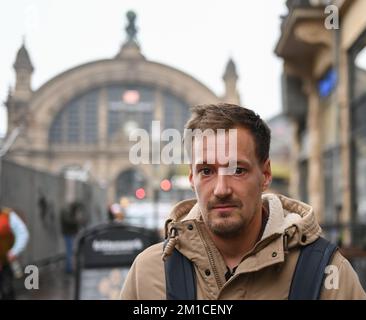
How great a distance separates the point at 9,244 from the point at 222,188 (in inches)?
185

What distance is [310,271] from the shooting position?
1.54 metres

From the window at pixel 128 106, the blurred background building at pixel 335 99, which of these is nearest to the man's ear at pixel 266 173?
the blurred background building at pixel 335 99

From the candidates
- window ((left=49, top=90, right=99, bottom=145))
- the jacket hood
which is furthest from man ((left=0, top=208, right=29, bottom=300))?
window ((left=49, top=90, right=99, bottom=145))

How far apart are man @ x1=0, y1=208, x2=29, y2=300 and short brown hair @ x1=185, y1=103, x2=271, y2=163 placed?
4.49m

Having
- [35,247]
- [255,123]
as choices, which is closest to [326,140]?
[35,247]

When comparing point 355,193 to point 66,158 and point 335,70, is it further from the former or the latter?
point 66,158

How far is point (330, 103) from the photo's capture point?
11.7 m

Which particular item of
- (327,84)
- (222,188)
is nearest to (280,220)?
(222,188)

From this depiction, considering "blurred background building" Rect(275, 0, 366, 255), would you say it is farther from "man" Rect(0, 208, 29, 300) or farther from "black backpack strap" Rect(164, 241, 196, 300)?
"black backpack strap" Rect(164, 241, 196, 300)

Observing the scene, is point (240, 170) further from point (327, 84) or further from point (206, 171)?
point (327, 84)

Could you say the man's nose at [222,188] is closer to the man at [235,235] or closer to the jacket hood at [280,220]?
the man at [235,235]

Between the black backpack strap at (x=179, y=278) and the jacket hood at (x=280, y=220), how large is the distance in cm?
3

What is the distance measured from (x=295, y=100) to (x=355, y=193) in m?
5.28

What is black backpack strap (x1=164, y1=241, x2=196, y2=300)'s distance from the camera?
5.13 feet
